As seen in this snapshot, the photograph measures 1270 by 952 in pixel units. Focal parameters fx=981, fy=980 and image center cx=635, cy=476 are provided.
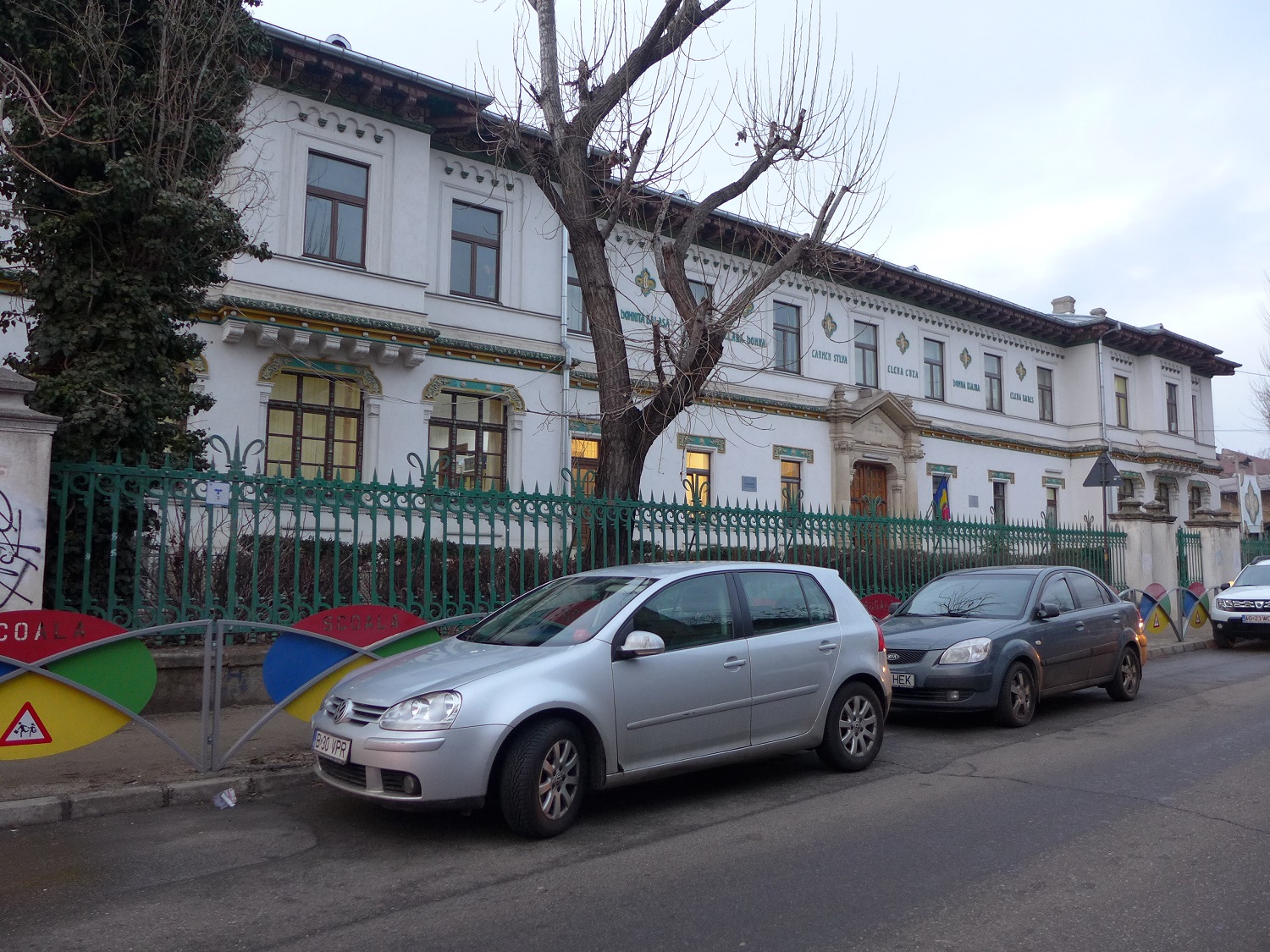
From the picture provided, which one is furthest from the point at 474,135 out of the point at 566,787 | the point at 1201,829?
the point at 1201,829

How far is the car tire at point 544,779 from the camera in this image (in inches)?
215

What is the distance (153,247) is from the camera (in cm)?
907

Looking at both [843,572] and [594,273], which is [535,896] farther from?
[843,572]

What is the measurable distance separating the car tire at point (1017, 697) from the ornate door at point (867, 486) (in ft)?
50.7

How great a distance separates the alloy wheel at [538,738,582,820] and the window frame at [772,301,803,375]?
1907 cm

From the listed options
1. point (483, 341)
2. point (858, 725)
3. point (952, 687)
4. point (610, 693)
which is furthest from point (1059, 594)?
point (483, 341)

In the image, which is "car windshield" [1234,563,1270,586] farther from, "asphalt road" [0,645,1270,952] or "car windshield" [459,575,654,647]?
"car windshield" [459,575,654,647]

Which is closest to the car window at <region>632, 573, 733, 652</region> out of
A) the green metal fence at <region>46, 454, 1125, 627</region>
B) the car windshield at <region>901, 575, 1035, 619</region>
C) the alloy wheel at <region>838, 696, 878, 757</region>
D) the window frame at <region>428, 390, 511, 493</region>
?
the alloy wheel at <region>838, 696, 878, 757</region>

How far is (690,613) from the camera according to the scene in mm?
6648

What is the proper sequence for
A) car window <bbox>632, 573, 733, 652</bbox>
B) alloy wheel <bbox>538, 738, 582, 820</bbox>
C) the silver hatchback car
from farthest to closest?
car window <bbox>632, 573, 733, 652</bbox> < alloy wheel <bbox>538, 738, 582, 820</bbox> < the silver hatchback car

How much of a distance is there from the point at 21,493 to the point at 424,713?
4170 millimetres

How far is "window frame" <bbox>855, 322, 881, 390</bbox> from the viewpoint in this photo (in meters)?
26.3

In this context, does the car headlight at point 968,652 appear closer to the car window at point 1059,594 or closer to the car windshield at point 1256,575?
the car window at point 1059,594

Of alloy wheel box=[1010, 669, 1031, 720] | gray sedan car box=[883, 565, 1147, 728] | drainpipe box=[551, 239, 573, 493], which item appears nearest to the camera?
gray sedan car box=[883, 565, 1147, 728]
